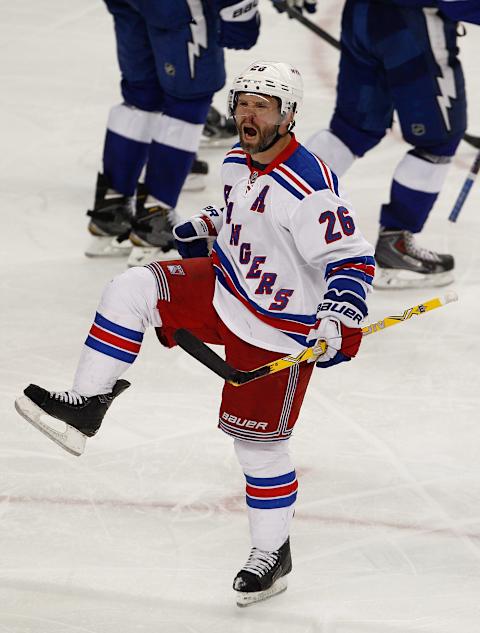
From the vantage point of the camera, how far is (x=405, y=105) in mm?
4184

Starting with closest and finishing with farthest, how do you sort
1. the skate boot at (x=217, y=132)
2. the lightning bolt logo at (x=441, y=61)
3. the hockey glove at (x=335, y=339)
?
the hockey glove at (x=335, y=339)
the lightning bolt logo at (x=441, y=61)
the skate boot at (x=217, y=132)

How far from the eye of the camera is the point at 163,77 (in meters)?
4.36

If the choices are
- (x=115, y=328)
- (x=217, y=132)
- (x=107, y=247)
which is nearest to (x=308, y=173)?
(x=115, y=328)

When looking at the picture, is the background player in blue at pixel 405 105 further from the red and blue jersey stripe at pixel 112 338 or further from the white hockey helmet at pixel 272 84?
the red and blue jersey stripe at pixel 112 338

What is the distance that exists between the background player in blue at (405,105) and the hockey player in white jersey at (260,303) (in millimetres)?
1657

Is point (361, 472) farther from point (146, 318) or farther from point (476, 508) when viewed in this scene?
point (146, 318)

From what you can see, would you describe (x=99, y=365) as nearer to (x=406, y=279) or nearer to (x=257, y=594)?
(x=257, y=594)

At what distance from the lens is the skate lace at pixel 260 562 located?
2590 millimetres

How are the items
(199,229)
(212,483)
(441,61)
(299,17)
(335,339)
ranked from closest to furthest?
1. (335,339)
2. (199,229)
3. (212,483)
4. (441,61)
5. (299,17)

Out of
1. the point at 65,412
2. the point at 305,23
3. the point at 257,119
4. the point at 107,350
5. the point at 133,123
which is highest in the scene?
the point at 257,119

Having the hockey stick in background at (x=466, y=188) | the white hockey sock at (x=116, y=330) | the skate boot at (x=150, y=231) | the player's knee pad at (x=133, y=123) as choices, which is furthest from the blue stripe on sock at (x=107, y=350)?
the hockey stick in background at (x=466, y=188)

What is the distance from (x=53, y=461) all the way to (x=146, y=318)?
710 millimetres

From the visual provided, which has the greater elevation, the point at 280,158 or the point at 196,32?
the point at 280,158

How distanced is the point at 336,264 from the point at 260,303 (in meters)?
0.19
